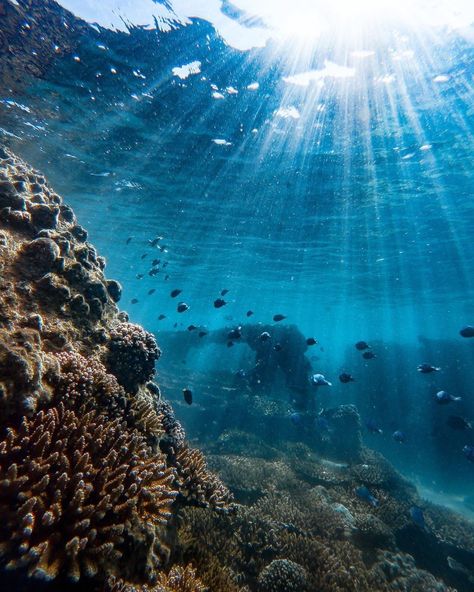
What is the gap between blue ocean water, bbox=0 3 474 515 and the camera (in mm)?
11672

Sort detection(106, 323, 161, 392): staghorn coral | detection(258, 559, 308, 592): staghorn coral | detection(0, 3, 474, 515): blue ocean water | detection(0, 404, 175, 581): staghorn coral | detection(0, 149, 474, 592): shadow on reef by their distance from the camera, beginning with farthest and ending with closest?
detection(0, 3, 474, 515): blue ocean water → detection(258, 559, 308, 592): staghorn coral → detection(106, 323, 161, 392): staghorn coral → detection(0, 149, 474, 592): shadow on reef → detection(0, 404, 175, 581): staghorn coral

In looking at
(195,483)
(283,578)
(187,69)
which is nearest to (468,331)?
(283,578)

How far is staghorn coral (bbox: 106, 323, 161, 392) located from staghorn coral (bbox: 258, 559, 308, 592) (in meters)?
4.22

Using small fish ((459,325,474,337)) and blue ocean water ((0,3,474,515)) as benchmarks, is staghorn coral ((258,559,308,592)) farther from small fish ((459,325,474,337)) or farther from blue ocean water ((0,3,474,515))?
blue ocean water ((0,3,474,515))

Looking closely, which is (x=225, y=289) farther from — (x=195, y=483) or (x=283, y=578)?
(x=283, y=578)

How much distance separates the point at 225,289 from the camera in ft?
56.9

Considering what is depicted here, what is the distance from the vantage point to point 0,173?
6289 mm

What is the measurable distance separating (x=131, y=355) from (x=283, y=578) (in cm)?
487

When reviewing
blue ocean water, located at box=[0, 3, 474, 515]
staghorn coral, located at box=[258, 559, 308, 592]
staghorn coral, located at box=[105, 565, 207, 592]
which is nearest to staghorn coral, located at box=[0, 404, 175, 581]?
staghorn coral, located at box=[105, 565, 207, 592]

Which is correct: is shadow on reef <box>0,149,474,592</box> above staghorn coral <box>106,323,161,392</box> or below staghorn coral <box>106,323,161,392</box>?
below

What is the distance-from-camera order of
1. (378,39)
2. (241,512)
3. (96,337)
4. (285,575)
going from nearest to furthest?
(96,337)
(285,575)
(241,512)
(378,39)

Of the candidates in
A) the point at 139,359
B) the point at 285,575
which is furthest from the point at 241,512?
the point at 139,359

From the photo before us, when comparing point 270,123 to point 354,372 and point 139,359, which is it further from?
point 354,372

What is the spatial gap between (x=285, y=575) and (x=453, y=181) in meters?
19.1
